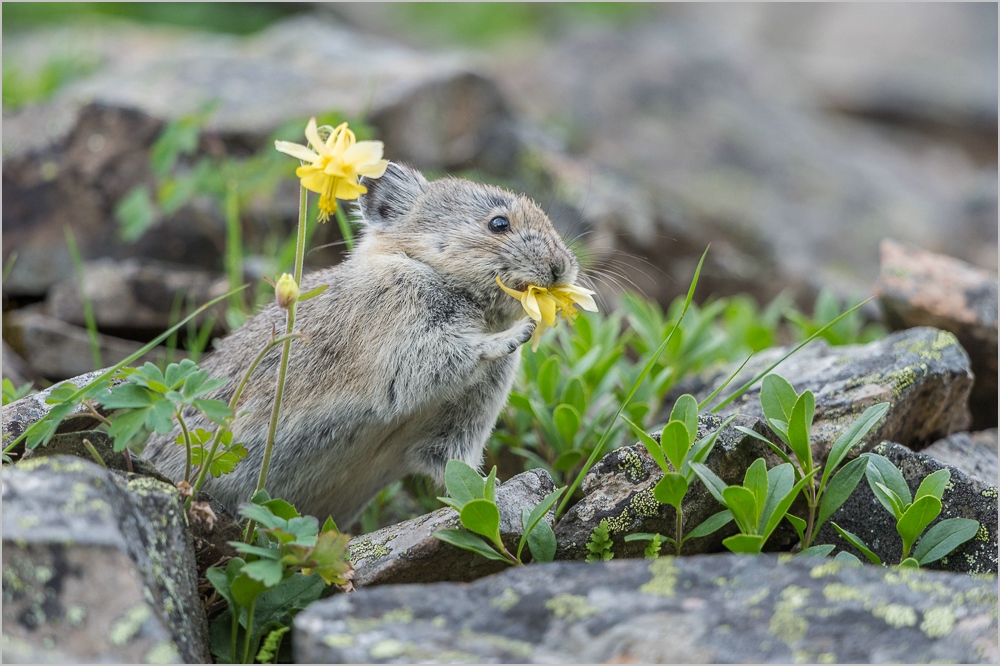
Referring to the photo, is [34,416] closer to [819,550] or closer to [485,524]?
[485,524]

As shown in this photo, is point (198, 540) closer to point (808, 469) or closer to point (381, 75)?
point (808, 469)

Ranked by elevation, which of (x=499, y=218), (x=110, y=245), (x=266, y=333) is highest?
(x=499, y=218)

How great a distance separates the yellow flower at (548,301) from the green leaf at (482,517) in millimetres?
1054

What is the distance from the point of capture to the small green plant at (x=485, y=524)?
352 cm

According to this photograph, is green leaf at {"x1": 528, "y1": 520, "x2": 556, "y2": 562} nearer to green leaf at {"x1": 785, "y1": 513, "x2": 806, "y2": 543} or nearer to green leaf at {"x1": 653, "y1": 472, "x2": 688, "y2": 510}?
green leaf at {"x1": 653, "y1": 472, "x2": 688, "y2": 510}

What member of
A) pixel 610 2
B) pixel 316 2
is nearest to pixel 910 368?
pixel 316 2

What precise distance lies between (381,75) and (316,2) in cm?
776

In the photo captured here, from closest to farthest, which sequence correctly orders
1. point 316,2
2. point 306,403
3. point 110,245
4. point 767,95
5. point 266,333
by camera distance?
point 306,403
point 266,333
point 110,245
point 767,95
point 316,2

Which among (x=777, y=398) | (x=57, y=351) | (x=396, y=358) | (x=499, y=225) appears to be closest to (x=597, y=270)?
(x=499, y=225)

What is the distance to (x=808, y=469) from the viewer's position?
3844mm

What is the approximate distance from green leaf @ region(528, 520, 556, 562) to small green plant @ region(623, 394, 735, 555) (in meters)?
0.44

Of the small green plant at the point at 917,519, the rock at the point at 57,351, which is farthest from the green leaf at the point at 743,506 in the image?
the rock at the point at 57,351

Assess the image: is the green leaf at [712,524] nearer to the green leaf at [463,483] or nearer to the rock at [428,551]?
the rock at [428,551]

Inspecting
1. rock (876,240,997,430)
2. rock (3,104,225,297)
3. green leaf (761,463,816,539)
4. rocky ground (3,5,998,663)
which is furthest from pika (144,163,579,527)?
rock (3,104,225,297)
